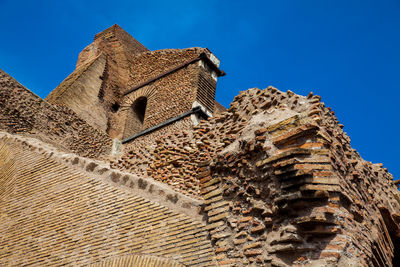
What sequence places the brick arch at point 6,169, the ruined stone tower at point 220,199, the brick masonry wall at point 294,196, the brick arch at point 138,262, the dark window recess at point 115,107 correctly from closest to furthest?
the brick masonry wall at point 294,196 → the ruined stone tower at point 220,199 → the brick arch at point 138,262 → the brick arch at point 6,169 → the dark window recess at point 115,107

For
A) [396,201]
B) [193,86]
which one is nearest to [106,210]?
[396,201]

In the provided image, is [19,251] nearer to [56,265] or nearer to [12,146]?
[56,265]

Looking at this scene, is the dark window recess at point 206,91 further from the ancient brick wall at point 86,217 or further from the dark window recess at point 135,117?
the ancient brick wall at point 86,217

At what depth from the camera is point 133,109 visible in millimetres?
13555

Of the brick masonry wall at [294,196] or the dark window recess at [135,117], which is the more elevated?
the dark window recess at [135,117]

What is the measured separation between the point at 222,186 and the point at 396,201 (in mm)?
2576

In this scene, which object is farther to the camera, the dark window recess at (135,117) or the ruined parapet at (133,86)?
the dark window recess at (135,117)

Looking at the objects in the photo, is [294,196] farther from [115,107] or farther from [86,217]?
[115,107]

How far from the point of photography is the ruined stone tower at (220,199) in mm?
3295

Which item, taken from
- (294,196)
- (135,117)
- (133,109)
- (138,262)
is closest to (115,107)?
(133,109)

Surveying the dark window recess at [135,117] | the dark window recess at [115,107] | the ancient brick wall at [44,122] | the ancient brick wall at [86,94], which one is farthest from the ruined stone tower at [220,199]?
the dark window recess at [115,107]

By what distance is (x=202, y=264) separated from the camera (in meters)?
3.64

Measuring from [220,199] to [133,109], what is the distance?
9994 mm

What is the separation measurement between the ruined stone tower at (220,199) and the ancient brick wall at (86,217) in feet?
0.05
